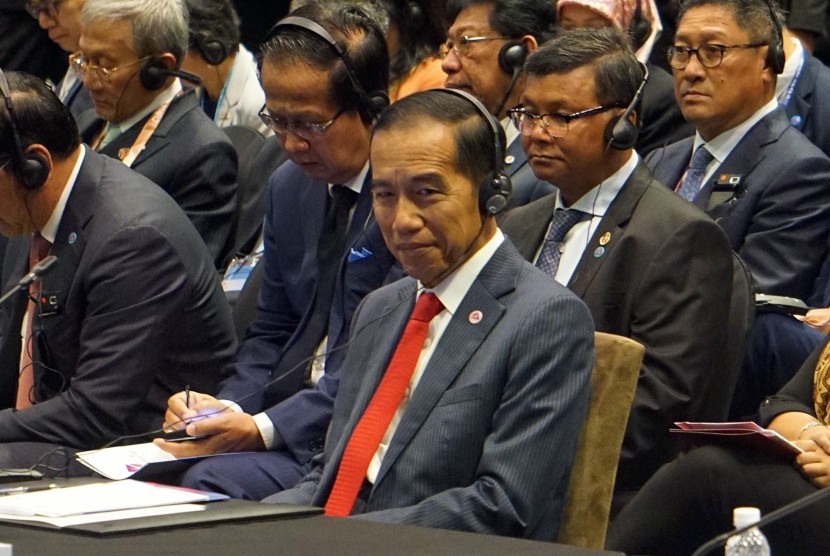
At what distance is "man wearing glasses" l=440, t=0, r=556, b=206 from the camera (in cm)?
434

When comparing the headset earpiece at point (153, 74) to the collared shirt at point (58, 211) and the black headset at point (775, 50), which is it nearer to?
the collared shirt at point (58, 211)

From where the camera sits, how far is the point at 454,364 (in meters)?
2.66

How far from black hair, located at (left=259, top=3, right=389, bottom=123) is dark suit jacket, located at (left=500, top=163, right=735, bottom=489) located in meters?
0.77

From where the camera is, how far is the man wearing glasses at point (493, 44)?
4.34 metres

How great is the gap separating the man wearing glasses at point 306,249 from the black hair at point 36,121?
1.67 feet

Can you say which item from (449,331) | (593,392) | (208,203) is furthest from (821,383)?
(208,203)

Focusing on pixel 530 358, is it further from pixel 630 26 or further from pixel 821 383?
pixel 630 26

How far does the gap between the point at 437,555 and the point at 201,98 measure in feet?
13.3

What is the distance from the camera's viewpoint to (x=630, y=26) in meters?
4.66

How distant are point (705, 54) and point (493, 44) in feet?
2.00

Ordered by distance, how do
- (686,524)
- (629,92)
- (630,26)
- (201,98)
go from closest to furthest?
(686,524)
(629,92)
(630,26)
(201,98)

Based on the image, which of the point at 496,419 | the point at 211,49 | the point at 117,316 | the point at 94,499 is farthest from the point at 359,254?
the point at 211,49

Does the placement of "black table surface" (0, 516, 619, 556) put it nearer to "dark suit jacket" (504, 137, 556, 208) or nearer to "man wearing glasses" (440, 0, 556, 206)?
"dark suit jacket" (504, 137, 556, 208)

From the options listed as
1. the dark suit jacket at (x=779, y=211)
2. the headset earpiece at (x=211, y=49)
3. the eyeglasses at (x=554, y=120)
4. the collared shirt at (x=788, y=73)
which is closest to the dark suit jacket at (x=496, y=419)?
the eyeglasses at (x=554, y=120)
